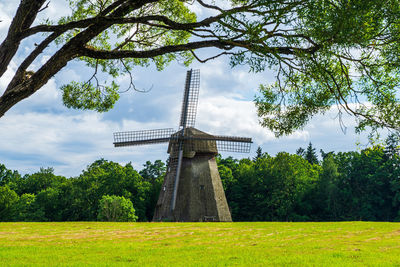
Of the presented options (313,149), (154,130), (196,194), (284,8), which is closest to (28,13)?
(284,8)

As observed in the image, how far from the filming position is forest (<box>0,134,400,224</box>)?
53.3m

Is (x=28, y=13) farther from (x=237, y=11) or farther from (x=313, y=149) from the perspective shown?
(x=313, y=149)

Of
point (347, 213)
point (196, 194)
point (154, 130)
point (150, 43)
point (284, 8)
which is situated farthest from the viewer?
point (347, 213)

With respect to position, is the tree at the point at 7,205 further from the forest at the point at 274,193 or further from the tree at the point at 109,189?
the tree at the point at 109,189

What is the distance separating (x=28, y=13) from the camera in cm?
782

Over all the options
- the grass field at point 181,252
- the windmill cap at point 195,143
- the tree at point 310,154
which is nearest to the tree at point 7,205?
the windmill cap at point 195,143

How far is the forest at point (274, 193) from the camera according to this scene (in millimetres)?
53312

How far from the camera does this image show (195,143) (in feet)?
107

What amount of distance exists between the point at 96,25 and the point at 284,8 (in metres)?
3.73

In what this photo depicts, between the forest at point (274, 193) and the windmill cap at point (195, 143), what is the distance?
21.7 metres

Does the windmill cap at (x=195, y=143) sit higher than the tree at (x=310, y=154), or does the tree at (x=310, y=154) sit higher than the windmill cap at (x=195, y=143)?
the tree at (x=310, y=154)

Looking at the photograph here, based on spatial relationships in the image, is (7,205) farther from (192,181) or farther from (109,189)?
(192,181)

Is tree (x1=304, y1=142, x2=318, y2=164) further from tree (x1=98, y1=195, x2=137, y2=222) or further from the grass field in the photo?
the grass field

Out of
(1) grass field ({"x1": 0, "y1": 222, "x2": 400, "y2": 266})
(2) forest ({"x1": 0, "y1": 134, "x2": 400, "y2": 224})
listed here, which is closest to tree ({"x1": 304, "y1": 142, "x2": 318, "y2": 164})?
(2) forest ({"x1": 0, "y1": 134, "x2": 400, "y2": 224})
